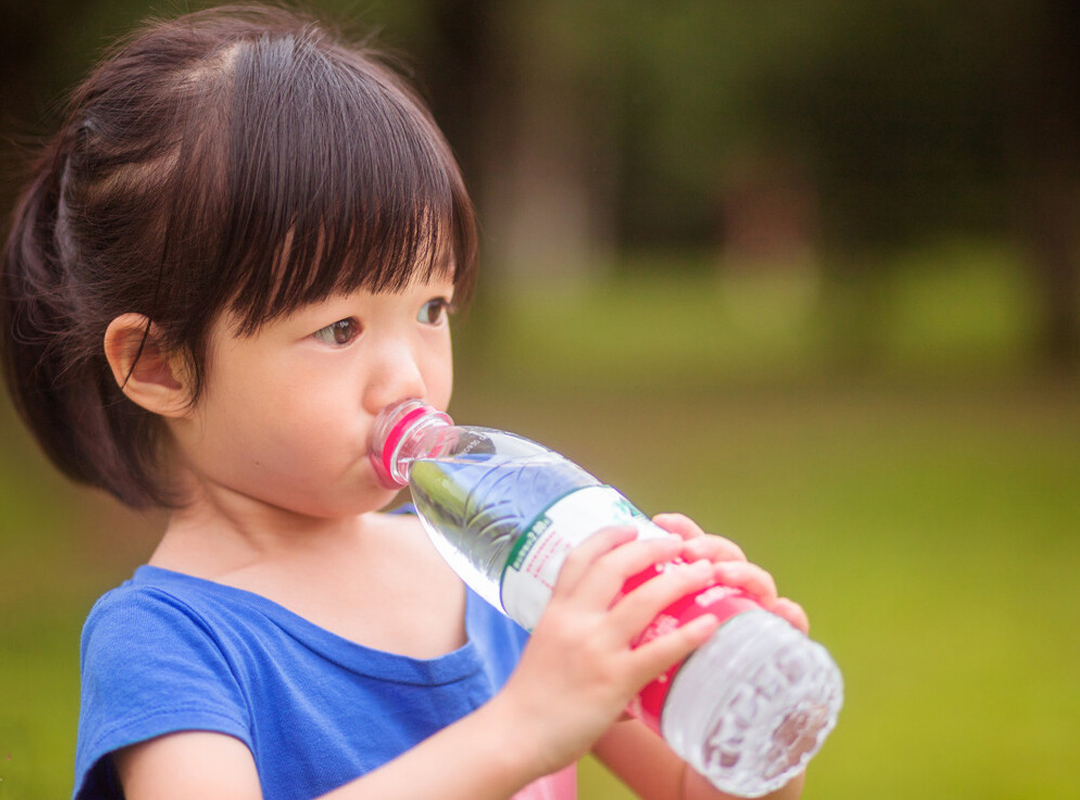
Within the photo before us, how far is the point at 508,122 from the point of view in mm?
10875

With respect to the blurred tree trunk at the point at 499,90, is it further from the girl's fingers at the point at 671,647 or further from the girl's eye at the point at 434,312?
the girl's fingers at the point at 671,647

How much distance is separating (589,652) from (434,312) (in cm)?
62

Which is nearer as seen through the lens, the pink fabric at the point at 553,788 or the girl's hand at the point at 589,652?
the girl's hand at the point at 589,652

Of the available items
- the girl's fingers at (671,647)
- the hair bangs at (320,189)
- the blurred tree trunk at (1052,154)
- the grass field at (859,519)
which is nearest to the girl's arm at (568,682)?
the girl's fingers at (671,647)

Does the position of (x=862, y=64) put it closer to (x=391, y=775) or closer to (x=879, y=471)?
(x=879, y=471)

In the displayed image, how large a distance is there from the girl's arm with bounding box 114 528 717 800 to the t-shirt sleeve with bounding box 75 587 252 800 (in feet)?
0.32

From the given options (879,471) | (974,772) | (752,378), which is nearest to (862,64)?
(752,378)

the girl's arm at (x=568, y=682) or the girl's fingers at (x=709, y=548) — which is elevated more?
the girl's fingers at (x=709, y=548)

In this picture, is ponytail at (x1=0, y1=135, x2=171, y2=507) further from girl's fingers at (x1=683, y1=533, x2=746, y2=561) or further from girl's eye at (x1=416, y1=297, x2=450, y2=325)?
girl's fingers at (x1=683, y1=533, x2=746, y2=561)

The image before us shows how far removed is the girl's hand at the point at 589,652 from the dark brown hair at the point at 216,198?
1.64ft

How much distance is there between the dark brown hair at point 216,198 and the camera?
4.55ft

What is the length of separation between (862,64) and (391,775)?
10.2 m

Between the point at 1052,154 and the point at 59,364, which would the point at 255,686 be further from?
the point at 1052,154

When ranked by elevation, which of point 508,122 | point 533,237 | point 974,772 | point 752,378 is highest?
point 508,122
